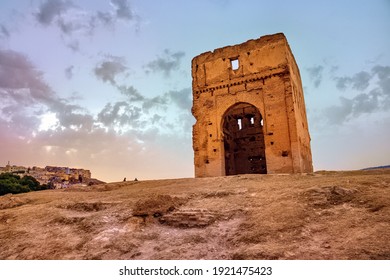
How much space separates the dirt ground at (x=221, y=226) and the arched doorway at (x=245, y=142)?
42.8 ft

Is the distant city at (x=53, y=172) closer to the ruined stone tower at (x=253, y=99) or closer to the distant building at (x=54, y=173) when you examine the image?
the distant building at (x=54, y=173)

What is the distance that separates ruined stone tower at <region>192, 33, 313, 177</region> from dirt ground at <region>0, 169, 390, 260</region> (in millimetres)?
6091

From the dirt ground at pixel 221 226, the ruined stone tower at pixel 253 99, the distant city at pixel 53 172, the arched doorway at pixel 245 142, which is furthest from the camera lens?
the distant city at pixel 53 172

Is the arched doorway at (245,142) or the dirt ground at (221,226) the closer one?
the dirt ground at (221,226)

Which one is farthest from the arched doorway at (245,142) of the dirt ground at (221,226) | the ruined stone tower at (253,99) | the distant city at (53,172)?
the distant city at (53,172)

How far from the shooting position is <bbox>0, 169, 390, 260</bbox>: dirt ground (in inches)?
146

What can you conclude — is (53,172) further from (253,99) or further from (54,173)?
(253,99)

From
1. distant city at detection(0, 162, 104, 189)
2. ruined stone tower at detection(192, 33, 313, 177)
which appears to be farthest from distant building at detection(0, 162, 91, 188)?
ruined stone tower at detection(192, 33, 313, 177)

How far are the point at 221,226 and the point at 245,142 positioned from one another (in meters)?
15.8

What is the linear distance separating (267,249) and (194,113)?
11304 mm

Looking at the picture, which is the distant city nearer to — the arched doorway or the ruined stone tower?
the arched doorway

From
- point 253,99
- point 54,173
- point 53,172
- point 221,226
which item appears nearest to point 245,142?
point 253,99

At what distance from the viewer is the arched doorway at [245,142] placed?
19.6 meters
